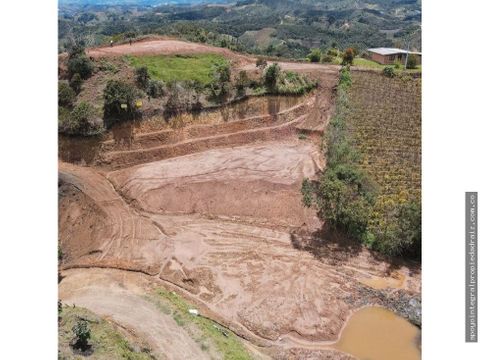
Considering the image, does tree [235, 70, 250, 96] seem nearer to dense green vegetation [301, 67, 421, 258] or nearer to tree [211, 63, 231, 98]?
tree [211, 63, 231, 98]

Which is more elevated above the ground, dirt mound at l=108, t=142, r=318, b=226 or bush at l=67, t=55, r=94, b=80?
bush at l=67, t=55, r=94, b=80

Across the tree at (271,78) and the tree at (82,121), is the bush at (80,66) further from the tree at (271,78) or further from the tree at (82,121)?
the tree at (271,78)

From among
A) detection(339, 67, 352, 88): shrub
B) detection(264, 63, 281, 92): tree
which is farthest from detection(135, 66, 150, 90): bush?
detection(339, 67, 352, 88): shrub

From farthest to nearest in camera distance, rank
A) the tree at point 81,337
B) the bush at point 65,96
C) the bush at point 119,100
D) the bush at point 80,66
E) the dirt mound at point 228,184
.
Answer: the bush at point 80,66, the bush at point 65,96, the bush at point 119,100, the dirt mound at point 228,184, the tree at point 81,337

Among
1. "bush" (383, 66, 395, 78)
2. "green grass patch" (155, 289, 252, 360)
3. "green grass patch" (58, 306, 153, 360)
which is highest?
"bush" (383, 66, 395, 78)

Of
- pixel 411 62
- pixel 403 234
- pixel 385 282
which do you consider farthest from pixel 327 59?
pixel 385 282

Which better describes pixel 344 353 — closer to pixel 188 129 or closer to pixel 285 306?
pixel 285 306

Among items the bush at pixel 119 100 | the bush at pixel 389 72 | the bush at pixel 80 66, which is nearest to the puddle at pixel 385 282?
the bush at pixel 119 100
